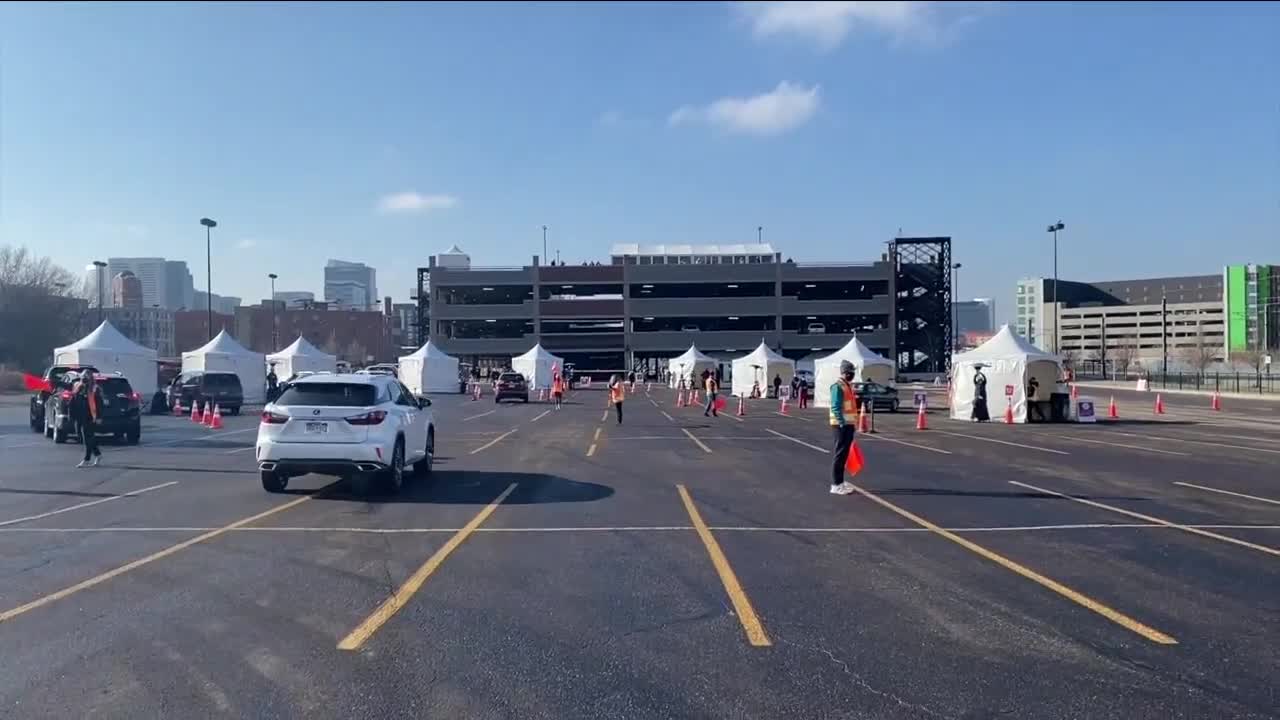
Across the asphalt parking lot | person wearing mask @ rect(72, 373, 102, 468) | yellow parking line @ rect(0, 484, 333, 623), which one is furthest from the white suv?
person wearing mask @ rect(72, 373, 102, 468)

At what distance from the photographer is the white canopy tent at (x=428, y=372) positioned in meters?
64.4

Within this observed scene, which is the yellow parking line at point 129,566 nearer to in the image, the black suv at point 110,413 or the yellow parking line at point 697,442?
the yellow parking line at point 697,442

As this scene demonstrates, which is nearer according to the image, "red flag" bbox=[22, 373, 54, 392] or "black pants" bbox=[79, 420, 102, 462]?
"black pants" bbox=[79, 420, 102, 462]

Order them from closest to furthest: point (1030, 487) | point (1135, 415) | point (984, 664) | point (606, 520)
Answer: point (984, 664) → point (606, 520) → point (1030, 487) → point (1135, 415)

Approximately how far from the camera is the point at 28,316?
60.3 metres

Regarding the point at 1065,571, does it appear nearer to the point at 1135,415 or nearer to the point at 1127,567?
the point at 1127,567

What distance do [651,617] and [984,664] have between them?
2.21 m

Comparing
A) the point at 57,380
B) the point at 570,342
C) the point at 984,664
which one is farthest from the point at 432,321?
the point at 984,664

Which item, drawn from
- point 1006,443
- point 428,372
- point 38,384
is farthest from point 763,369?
point 38,384

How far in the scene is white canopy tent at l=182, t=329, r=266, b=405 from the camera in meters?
44.4

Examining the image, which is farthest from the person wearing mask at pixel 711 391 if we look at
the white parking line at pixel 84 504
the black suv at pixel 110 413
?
the white parking line at pixel 84 504

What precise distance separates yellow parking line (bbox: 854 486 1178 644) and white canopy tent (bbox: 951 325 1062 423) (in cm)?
2122

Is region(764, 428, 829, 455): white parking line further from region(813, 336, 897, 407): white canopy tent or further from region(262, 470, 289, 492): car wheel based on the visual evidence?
region(813, 336, 897, 407): white canopy tent

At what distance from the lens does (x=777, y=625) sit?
6668mm
